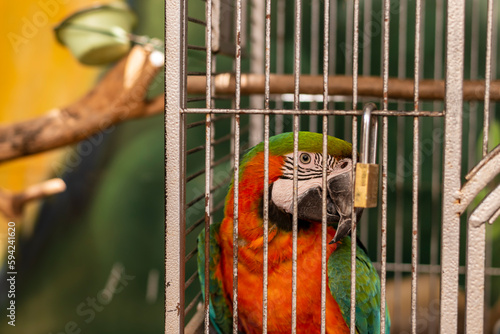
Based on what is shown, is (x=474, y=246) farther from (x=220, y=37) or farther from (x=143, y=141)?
(x=143, y=141)

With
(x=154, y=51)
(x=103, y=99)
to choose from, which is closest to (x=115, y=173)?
(x=103, y=99)

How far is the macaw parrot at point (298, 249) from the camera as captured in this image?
0.99 meters

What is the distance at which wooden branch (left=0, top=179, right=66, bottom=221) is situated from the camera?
2.21m

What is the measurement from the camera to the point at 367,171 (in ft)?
2.24

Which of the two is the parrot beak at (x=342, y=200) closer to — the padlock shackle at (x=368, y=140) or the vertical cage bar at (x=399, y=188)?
the padlock shackle at (x=368, y=140)

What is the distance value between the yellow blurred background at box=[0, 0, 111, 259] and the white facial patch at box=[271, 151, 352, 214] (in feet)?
4.70

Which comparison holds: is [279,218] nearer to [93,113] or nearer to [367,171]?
[367,171]

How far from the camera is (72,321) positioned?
7.30ft

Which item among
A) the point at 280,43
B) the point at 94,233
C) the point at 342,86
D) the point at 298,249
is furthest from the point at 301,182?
the point at 94,233

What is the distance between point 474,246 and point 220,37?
97 centimetres

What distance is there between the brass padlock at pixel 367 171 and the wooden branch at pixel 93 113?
4.71 feet

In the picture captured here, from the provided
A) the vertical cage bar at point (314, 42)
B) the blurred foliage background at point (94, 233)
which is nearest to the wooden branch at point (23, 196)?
the blurred foliage background at point (94, 233)

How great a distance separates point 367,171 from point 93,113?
1.61 metres

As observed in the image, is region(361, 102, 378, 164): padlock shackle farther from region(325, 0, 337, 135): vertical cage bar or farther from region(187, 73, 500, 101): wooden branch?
region(325, 0, 337, 135): vertical cage bar
